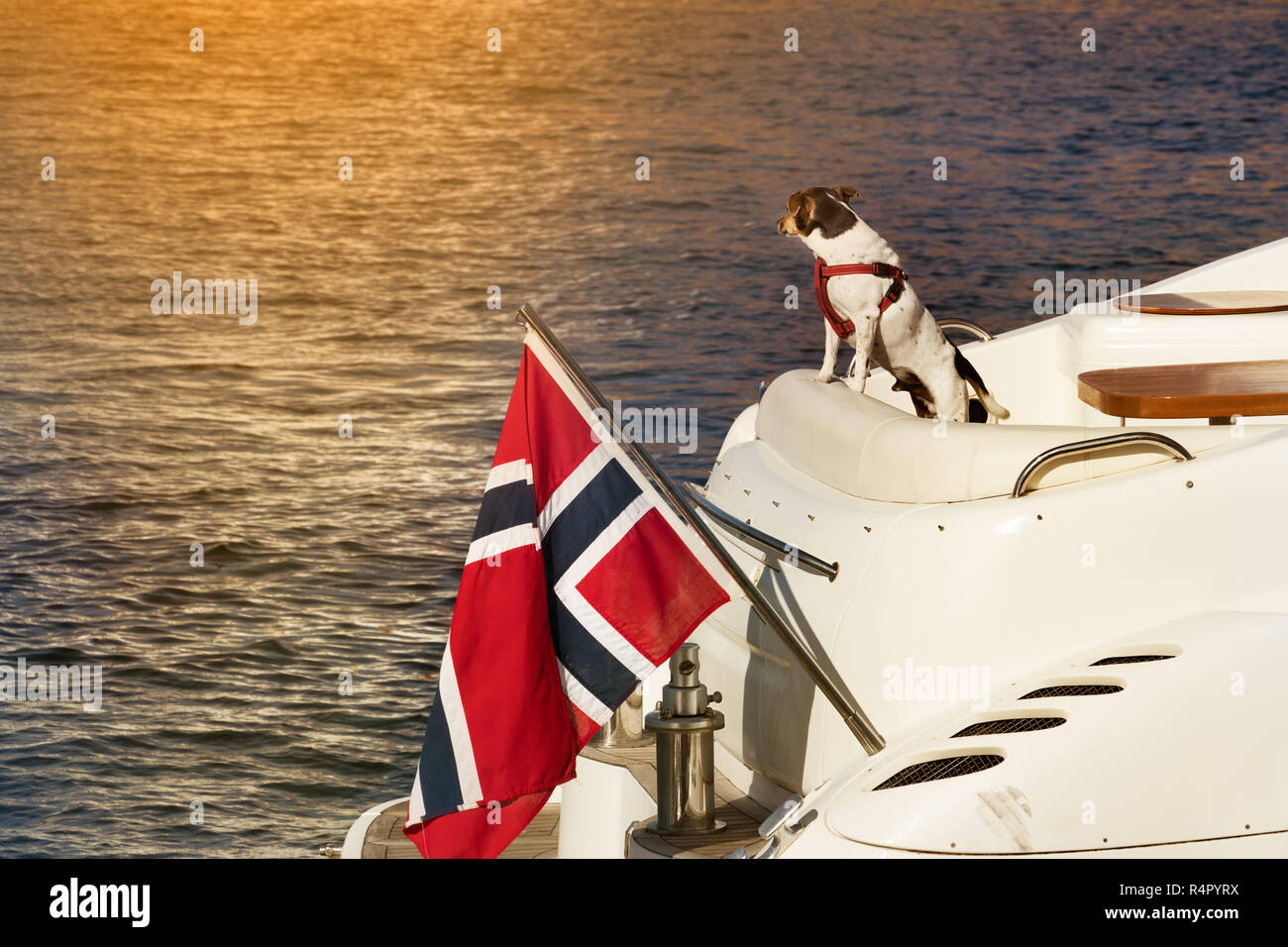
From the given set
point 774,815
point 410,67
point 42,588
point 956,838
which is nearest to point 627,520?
point 774,815

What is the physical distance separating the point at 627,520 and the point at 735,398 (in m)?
14.1

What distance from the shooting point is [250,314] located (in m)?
25.2

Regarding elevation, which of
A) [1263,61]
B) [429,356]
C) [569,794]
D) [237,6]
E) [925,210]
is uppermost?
[237,6]

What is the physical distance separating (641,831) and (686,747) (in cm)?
45

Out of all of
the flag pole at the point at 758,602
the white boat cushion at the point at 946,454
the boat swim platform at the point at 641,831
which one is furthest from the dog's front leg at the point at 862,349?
the boat swim platform at the point at 641,831

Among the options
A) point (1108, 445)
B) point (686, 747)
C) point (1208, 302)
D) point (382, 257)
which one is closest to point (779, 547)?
point (686, 747)

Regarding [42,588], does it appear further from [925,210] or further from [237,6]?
[237,6]

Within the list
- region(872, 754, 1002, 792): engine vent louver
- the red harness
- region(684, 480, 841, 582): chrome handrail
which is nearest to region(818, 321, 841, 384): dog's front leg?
the red harness

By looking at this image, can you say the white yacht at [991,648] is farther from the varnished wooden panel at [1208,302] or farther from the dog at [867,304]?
the varnished wooden panel at [1208,302]

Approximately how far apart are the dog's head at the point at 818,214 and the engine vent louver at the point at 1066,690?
Result: 2.04 metres

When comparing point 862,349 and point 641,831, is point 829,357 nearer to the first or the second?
point 862,349

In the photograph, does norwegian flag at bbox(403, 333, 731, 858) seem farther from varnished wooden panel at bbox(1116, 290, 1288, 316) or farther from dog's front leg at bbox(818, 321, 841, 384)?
varnished wooden panel at bbox(1116, 290, 1288, 316)

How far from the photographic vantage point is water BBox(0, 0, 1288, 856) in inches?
503

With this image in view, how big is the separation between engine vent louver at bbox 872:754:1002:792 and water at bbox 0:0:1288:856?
6022 millimetres
